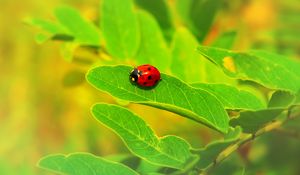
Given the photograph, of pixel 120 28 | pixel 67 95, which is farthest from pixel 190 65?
pixel 67 95

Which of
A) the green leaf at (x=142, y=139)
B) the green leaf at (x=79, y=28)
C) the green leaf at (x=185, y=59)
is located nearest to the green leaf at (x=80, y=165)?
the green leaf at (x=142, y=139)

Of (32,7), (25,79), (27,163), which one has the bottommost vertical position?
(27,163)

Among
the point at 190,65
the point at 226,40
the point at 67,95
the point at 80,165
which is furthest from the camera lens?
the point at 67,95

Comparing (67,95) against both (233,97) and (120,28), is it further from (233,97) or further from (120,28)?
(233,97)

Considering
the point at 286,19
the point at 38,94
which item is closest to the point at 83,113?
the point at 38,94

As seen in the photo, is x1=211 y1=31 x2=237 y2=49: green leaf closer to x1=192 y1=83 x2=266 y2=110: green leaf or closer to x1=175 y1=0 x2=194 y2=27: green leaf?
x1=175 y1=0 x2=194 y2=27: green leaf

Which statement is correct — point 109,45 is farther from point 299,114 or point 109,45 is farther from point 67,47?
point 299,114
